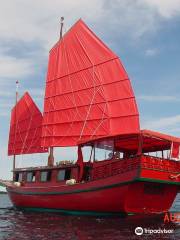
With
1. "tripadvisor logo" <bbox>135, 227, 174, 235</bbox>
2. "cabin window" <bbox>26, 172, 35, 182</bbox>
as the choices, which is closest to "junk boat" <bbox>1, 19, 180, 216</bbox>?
"cabin window" <bbox>26, 172, 35, 182</bbox>

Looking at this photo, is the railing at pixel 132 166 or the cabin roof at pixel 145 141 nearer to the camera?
the railing at pixel 132 166

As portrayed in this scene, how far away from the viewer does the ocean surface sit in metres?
15.0

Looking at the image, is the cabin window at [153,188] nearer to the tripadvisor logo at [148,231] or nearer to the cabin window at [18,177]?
the tripadvisor logo at [148,231]

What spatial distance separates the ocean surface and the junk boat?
0.92 metres

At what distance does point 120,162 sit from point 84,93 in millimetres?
9104

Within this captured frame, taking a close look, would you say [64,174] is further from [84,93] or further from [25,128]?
[25,128]

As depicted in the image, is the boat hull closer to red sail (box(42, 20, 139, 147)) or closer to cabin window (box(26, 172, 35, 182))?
cabin window (box(26, 172, 35, 182))

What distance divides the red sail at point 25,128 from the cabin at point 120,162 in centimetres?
568

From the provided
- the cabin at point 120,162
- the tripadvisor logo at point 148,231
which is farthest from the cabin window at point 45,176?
the tripadvisor logo at point 148,231

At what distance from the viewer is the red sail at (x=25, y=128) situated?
31.8 meters

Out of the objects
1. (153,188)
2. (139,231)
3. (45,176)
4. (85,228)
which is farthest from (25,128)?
(139,231)

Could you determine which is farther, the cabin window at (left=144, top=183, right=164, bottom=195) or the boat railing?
the cabin window at (left=144, top=183, right=164, bottom=195)

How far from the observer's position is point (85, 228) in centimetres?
1688

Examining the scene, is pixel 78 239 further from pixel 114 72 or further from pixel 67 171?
pixel 114 72
